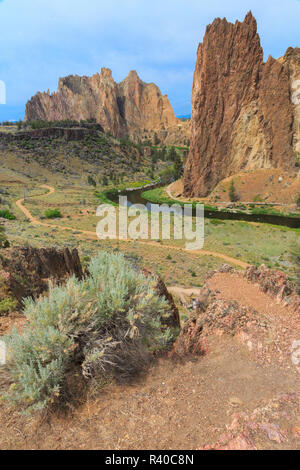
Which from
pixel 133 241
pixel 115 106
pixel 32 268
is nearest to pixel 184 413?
pixel 32 268

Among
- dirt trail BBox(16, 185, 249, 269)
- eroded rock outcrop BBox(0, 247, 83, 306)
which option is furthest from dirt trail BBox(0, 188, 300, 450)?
dirt trail BBox(16, 185, 249, 269)

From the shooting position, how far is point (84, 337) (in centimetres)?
410

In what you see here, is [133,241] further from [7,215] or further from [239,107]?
[239,107]

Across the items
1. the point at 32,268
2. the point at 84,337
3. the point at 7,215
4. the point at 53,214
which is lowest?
the point at 84,337

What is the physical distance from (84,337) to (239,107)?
57.7 meters

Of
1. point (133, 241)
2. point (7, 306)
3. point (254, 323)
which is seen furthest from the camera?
point (133, 241)

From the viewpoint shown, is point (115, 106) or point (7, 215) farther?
point (115, 106)

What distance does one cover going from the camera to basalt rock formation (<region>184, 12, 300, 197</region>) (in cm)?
4884

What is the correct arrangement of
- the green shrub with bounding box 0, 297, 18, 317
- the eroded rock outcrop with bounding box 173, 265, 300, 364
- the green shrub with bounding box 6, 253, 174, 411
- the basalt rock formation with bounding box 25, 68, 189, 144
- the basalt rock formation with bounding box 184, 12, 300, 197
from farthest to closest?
the basalt rock formation with bounding box 25, 68, 189, 144, the basalt rock formation with bounding box 184, 12, 300, 197, the green shrub with bounding box 0, 297, 18, 317, the eroded rock outcrop with bounding box 173, 265, 300, 364, the green shrub with bounding box 6, 253, 174, 411

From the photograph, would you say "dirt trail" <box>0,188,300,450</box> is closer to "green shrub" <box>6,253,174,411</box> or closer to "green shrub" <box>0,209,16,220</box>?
"green shrub" <box>6,253,174,411</box>

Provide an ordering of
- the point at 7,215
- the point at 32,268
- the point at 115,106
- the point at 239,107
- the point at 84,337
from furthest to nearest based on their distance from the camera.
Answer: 1. the point at 115,106
2. the point at 239,107
3. the point at 7,215
4. the point at 32,268
5. the point at 84,337

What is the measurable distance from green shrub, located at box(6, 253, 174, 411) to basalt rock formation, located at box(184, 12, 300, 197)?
167 ft

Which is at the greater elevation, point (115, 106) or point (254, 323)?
point (115, 106)

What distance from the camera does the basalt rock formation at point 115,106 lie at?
452 feet
